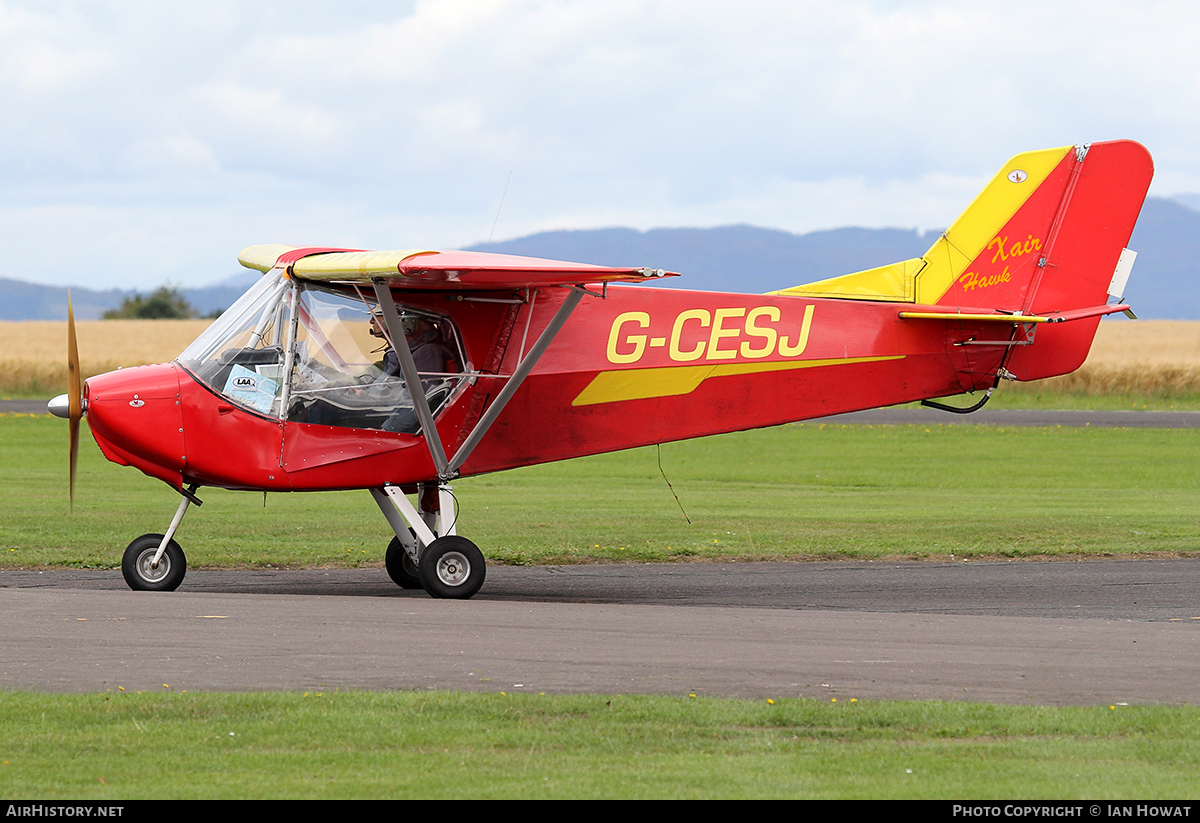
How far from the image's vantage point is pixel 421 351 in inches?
475

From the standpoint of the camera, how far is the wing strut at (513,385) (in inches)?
450

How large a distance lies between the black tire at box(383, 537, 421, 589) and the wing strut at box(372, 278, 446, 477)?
1.50 meters

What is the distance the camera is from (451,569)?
467 inches

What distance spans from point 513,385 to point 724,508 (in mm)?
9509

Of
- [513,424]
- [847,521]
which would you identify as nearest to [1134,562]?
[847,521]

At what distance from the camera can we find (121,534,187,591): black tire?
11.9 meters

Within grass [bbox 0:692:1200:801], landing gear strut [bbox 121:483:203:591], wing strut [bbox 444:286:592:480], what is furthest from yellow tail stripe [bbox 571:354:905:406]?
grass [bbox 0:692:1200:801]

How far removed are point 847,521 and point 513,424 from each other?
25.3 feet

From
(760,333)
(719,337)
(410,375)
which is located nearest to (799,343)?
(760,333)

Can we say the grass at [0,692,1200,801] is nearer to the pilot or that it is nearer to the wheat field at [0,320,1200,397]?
the pilot

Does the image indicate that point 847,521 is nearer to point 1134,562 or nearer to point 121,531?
point 1134,562

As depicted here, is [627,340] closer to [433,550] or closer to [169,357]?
[433,550]

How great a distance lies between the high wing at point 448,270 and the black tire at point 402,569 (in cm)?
288

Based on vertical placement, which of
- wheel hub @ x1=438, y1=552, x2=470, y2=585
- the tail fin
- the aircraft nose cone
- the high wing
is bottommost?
wheel hub @ x1=438, y1=552, x2=470, y2=585
